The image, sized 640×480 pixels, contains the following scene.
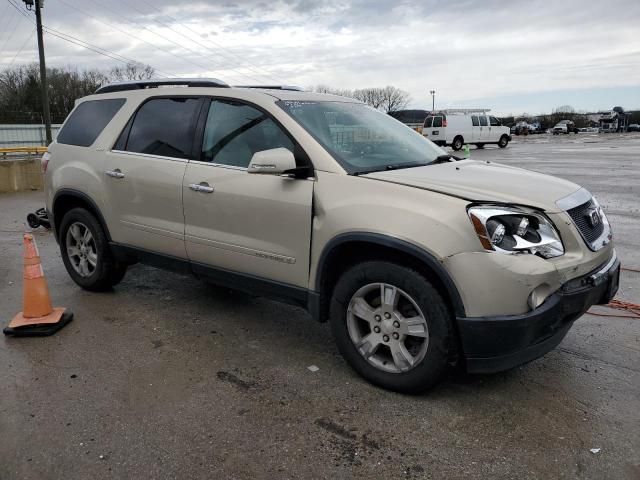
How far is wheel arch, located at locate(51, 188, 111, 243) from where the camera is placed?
505 cm

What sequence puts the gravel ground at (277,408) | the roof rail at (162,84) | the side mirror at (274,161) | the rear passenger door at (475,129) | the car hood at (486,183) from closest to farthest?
the gravel ground at (277,408), the car hood at (486,183), the side mirror at (274,161), the roof rail at (162,84), the rear passenger door at (475,129)

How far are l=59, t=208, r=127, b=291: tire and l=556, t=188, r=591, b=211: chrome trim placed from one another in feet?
12.6

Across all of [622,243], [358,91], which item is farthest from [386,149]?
[358,91]

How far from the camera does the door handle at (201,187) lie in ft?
13.3

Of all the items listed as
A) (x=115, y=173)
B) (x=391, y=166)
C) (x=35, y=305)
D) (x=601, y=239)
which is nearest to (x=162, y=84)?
(x=115, y=173)

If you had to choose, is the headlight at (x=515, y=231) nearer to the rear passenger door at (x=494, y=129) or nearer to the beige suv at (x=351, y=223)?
the beige suv at (x=351, y=223)

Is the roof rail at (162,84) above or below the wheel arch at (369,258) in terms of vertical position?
above

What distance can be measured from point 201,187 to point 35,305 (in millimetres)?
1747

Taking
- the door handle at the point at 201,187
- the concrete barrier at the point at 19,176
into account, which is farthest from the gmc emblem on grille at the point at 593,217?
the concrete barrier at the point at 19,176

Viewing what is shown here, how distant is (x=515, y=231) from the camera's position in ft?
9.87

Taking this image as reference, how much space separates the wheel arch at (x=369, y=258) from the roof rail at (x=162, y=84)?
1799mm

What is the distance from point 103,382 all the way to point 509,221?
106 inches

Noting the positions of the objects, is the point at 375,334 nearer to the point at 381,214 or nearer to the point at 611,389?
the point at 381,214

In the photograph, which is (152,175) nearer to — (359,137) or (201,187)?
(201,187)
